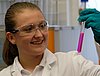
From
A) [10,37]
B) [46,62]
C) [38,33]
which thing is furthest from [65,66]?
[10,37]

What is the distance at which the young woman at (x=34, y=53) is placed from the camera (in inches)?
47.0

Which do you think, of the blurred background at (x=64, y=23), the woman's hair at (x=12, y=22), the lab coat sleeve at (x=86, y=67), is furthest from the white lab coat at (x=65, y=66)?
the blurred background at (x=64, y=23)

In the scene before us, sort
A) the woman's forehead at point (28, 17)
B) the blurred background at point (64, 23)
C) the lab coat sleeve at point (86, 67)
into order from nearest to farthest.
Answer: the lab coat sleeve at point (86, 67), the woman's forehead at point (28, 17), the blurred background at point (64, 23)

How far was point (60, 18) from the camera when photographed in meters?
2.60

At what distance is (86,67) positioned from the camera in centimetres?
116

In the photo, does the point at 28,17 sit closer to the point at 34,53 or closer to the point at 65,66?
the point at 34,53

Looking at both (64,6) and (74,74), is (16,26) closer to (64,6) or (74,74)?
(74,74)

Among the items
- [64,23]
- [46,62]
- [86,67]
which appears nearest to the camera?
[86,67]

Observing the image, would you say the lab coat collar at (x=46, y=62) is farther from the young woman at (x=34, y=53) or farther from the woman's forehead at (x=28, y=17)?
the woman's forehead at (x=28, y=17)

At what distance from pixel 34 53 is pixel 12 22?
0.22 metres

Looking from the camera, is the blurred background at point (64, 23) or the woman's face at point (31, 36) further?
the blurred background at point (64, 23)

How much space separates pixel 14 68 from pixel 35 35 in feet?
0.81

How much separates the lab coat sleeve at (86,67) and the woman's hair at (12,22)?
1.19ft

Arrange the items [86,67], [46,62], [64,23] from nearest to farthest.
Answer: [86,67]
[46,62]
[64,23]
